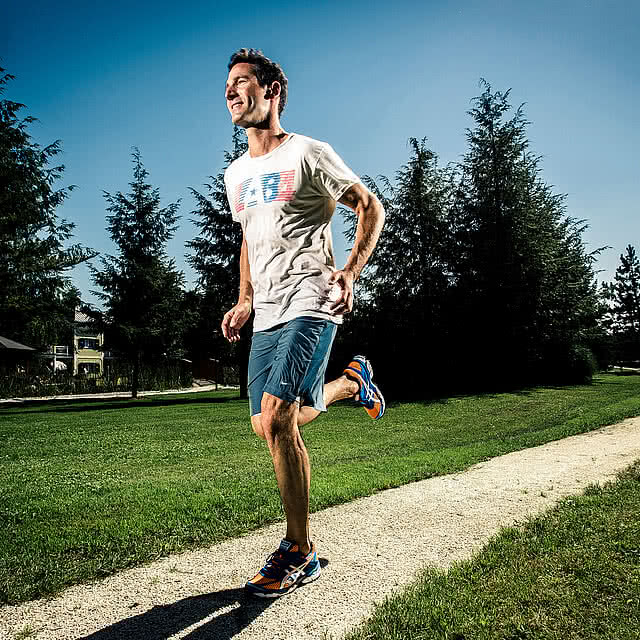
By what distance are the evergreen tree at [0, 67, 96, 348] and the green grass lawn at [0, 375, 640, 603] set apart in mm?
8219

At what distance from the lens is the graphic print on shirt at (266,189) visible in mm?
2850

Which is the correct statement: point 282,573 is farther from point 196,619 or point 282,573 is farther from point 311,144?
point 311,144

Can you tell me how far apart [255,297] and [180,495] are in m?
3.10

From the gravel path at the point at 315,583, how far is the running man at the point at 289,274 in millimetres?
199

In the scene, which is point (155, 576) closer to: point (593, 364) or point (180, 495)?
point (180, 495)

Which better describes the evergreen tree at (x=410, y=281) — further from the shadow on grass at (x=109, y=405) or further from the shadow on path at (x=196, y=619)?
the shadow on path at (x=196, y=619)

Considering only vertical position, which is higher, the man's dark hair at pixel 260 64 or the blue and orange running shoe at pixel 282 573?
the man's dark hair at pixel 260 64

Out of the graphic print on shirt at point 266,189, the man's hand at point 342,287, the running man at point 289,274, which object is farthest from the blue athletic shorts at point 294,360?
the graphic print on shirt at point 266,189

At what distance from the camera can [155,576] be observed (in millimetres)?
3113

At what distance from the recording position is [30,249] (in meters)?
22.0

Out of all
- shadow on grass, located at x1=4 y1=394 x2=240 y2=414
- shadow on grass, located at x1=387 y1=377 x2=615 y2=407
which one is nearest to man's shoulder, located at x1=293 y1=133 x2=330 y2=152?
shadow on grass, located at x1=387 y1=377 x2=615 y2=407

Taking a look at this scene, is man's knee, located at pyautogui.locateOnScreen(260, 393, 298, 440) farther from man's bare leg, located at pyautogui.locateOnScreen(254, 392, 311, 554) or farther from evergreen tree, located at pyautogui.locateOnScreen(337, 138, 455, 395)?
evergreen tree, located at pyautogui.locateOnScreen(337, 138, 455, 395)

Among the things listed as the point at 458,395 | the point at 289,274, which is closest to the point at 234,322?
the point at 289,274

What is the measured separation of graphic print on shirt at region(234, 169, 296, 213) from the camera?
9.35 ft
